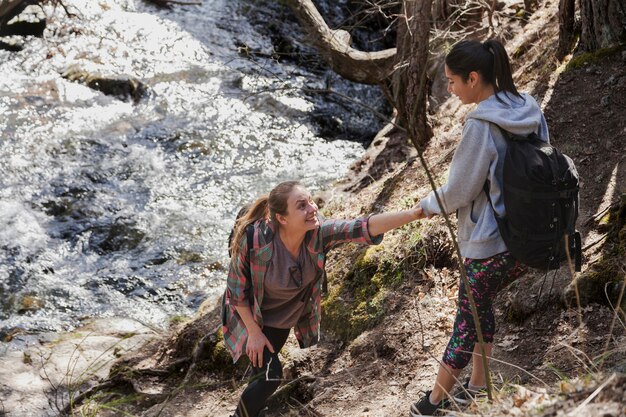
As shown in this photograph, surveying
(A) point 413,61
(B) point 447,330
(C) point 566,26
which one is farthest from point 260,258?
(C) point 566,26

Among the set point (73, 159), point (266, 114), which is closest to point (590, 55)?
point (266, 114)

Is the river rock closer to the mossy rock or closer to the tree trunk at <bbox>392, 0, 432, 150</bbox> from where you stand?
the tree trunk at <bbox>392, 0, 432, 150</bbox>

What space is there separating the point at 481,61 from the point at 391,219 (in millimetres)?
875

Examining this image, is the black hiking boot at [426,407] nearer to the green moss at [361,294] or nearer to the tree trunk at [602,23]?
the green moss at [361,294]

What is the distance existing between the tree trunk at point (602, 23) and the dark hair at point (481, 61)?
357 cm

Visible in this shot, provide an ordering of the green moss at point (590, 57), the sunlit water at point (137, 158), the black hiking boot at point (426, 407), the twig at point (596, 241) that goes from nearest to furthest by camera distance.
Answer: the black hiking boot at point (426, 407), the twig at point (596, 241), the green moss at point (590, 57), the sunlit water at point (137, 158)

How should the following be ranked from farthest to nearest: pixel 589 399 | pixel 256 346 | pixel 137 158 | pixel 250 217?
pixel 137 158 < pixel 250 217 < pixel 256 346 < pixel 589 399

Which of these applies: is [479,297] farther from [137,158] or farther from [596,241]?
[137,158]

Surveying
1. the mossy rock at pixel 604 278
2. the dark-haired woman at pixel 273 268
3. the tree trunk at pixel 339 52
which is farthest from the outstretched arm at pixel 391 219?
the tree trunk at pixel 339 52

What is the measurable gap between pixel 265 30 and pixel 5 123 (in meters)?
4.86

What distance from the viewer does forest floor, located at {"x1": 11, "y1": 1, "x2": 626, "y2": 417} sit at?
14.8ft

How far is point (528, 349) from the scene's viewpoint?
4879 mm

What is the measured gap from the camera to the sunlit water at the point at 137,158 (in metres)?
8.92

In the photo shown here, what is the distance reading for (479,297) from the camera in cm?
380
